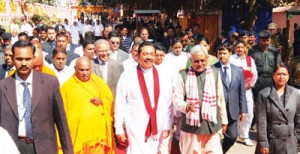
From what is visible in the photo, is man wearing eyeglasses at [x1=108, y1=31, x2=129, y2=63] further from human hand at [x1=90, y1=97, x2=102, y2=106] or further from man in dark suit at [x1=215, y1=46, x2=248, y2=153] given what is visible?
human hand at [x1=90, y1=97, x2=102, y2=106]

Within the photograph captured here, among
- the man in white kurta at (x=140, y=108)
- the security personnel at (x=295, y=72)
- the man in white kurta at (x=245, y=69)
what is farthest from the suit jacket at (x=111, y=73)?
the security personnel at (x=295, y=72)

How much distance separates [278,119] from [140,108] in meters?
1.59

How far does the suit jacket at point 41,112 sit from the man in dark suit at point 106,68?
87.7 inches

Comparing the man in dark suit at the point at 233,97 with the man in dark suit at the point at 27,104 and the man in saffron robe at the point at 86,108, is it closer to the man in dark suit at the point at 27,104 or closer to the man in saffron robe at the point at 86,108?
the man in saffron robe at the point at 86,108

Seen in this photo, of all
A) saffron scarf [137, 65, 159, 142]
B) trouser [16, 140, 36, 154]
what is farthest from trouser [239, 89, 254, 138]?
trouser [16, 140, 36, 154]

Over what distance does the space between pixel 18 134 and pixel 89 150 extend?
5.96ft

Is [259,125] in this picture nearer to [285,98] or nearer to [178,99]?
[285,98]

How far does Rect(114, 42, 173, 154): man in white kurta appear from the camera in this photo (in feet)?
17.8

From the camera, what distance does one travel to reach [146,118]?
A: 5.45 m

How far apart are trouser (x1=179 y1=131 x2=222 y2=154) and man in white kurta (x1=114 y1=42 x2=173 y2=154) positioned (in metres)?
0.32

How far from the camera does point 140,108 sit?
5.43 m

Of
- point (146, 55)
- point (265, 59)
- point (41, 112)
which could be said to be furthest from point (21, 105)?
point (265, 59)

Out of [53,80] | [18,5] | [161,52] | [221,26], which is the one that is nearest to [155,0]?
[221,26]

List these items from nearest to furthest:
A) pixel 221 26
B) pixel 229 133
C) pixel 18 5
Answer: pixel 229 133 → pixel 221 26 → pixel 18 5
